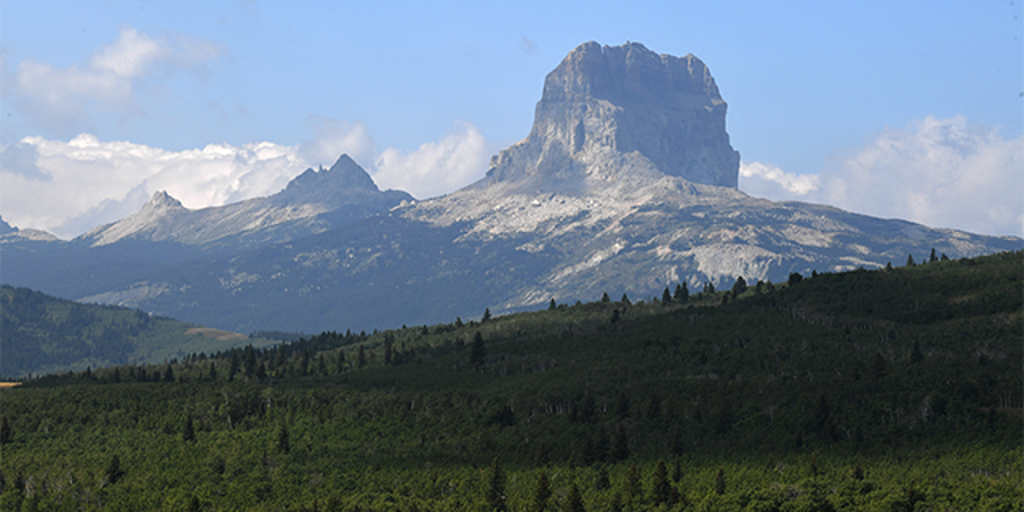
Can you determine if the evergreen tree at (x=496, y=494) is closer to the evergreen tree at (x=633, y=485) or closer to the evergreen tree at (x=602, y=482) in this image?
the evergreen tree at (x=602, y=482)

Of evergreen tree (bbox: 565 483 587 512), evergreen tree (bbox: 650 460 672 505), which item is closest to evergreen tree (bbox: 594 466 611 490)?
evergreen tree (bbox: 650 460 672 505)

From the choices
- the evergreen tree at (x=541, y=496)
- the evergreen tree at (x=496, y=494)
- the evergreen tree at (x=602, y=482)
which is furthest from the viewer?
the evergreen tree at (x=602, y=482)

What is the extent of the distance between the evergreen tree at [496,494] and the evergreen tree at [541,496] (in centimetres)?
635

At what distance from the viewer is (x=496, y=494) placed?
186m

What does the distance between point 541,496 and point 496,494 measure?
1042 centimetres

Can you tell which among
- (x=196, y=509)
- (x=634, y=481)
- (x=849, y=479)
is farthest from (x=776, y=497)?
(x=196, y=509)

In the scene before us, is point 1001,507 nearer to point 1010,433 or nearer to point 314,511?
point 1010,433

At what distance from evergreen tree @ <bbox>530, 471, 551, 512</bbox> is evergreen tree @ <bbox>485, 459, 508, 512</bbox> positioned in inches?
250

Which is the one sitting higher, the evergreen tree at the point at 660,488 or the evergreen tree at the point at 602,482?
the evergreen tree at the point at 660,488

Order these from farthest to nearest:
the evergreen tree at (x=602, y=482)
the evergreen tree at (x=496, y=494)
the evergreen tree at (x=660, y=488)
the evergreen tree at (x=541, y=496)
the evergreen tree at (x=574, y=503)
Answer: the evergreen tree at (x=602, y=482)
the evergreen tree at (x=496, y=494)
the evergreen tree at (x=541, y=496)
the evergreen tree at (x=660, y=488)
the evergreen tree at (x=574, y=503)

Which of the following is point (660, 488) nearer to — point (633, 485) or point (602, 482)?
point (633, 485)

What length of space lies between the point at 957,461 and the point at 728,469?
40.6m

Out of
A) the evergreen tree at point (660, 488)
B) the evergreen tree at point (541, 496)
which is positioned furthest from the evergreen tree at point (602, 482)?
the evergreen tree at point (660, 488)

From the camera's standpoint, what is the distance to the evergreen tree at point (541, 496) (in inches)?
6986
